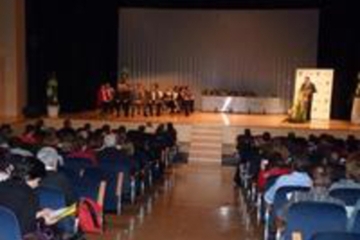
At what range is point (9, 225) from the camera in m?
4.56

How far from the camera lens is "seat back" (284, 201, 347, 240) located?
561 centimetres

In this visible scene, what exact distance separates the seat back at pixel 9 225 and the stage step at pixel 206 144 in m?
12.4

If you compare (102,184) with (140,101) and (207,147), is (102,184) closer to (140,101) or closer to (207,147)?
(207,147)

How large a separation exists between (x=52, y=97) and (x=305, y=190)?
13431 mm

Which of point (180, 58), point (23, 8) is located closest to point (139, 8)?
point (180, 58)

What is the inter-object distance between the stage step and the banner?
4190mm

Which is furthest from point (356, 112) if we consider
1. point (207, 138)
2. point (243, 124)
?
point (207, 138)

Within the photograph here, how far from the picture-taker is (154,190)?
11781mm

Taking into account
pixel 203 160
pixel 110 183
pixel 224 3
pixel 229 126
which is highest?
pixel 224 3

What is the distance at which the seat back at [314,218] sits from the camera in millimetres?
5609

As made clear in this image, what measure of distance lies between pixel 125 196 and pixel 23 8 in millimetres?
9851

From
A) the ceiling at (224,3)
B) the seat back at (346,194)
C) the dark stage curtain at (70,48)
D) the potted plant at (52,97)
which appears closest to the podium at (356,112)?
the ceiling at (224,3)

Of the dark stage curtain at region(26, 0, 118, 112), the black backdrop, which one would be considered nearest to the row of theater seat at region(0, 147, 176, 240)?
the dark stage curtain at region(26, 0, 118, 112)

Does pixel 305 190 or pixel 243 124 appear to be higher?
pixel 305 190
